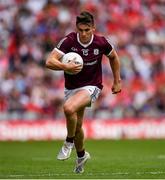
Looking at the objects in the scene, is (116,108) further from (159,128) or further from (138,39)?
(138,39)

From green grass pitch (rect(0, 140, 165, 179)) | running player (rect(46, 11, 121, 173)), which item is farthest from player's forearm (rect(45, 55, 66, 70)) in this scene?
green grass pitch (rect(0, 140, 165, 179))

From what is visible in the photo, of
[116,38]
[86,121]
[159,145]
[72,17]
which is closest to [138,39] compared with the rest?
[116,38]

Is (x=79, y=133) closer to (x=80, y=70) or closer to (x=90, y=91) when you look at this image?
(x=90, y=91)

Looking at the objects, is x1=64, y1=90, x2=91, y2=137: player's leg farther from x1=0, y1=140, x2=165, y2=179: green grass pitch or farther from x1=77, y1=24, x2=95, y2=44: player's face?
x1=77, y1=24, x2=95, y2=44: player's face

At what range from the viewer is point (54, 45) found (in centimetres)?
2477

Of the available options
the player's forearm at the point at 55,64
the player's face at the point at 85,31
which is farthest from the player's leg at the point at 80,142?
the player's face at the point at 85,31

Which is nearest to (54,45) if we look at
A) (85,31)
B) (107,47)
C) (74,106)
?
(107,47)

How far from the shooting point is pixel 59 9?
85.0 ft

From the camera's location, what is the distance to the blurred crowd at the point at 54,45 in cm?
2350

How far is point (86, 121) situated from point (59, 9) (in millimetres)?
4990

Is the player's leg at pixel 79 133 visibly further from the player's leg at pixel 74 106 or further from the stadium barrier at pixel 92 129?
Result: the stadium barrier at pixel 92 129

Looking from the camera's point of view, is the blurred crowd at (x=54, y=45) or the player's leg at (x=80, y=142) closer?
the player's leg at (x=80, y=142)

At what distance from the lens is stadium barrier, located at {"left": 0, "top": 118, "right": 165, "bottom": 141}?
23.0 meters

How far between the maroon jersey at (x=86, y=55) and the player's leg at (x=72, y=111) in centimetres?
22
